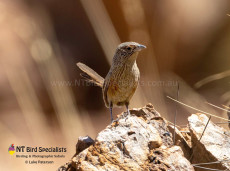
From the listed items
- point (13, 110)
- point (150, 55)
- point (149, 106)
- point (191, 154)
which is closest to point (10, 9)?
point (13, 110)

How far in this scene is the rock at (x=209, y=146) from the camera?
262 centimetres

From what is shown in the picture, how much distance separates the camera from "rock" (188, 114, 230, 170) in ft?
8.58

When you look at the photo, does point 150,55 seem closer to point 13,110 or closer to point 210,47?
point 210,47

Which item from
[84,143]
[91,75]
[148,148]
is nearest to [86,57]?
[91,75]

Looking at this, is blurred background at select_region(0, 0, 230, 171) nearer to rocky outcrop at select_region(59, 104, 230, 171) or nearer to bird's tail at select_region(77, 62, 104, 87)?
bird's tail at select_region(77, 62, 104, 87)

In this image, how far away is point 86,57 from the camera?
7.23 meters

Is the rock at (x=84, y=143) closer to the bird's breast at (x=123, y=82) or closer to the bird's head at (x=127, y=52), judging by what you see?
the bird's breast at (x=123, y=82)

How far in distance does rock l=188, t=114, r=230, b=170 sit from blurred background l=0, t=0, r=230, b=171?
318cm

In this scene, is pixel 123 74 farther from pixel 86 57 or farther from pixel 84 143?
pixel 86 57

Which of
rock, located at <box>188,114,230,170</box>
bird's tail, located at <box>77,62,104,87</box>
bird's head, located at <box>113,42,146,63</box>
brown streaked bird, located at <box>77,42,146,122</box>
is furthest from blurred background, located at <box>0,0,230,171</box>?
rock, located at <box>188,114,230,170</box>

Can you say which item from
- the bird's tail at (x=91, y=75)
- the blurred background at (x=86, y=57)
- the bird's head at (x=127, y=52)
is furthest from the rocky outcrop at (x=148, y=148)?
the blurred background at (x=86, y=57)

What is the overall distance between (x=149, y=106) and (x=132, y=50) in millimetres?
593

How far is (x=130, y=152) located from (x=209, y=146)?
31.7 inches

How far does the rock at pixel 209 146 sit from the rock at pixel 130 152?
34cm
